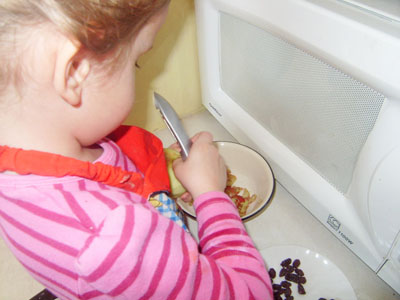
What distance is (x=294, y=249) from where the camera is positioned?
47cm

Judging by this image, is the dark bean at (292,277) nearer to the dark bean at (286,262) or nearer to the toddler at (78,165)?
the dark bean at (286,262)

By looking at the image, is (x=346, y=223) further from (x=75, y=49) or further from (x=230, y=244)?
(x=75, y=49)

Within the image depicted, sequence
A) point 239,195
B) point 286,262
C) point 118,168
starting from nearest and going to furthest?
point 118,168
point 286,262
point 239,195

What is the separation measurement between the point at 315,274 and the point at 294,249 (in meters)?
0.04

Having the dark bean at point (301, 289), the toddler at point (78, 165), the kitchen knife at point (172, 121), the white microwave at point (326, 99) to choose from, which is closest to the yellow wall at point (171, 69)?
the white microwave at point (326, 99)

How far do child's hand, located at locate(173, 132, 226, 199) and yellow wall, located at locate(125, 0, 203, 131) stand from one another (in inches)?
7.7

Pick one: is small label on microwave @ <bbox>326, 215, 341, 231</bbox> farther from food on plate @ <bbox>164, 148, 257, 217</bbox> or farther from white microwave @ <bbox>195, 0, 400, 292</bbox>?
food on plate @ <bbox>164, 148, 257, 217</bbox>

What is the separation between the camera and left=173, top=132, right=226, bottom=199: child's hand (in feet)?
1.42

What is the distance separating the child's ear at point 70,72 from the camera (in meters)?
0.23

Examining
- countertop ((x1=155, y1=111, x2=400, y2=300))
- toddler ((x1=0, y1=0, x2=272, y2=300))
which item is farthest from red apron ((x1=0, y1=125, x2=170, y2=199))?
countertop ((x1=155, y1=111, x2=400, y2=300))

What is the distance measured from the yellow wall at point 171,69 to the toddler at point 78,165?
32 cm

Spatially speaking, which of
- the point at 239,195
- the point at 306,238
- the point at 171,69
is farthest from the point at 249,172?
the point at 171,69

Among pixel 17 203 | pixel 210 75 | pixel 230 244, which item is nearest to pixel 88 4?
pixel 17 203

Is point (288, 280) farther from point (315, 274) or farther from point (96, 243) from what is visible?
point (96, 243)
